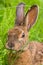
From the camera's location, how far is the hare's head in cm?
993

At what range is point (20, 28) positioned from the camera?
10406 millimetres

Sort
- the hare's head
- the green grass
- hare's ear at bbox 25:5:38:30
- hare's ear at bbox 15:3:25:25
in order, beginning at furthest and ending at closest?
hare's ear at bbox 25:5:38:30 → hare's ear at bbox 15:3:25:25 → the green grass → the hare's head

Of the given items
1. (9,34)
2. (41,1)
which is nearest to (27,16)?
(9,34)

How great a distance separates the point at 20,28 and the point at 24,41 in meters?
0.27

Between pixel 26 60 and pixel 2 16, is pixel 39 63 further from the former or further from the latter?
pixel 2 16

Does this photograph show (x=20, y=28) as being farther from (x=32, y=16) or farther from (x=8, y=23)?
(x=8, y=23)

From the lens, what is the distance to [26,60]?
10.6 meters

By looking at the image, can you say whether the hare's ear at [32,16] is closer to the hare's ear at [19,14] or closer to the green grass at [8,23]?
the hare's ear at [19,14]

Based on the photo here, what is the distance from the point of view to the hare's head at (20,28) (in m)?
9.93

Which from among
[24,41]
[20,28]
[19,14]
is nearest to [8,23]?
[19,14]

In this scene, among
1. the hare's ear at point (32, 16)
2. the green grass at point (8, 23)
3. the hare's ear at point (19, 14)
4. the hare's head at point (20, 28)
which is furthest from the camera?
the hare's ear at point (32, 16)

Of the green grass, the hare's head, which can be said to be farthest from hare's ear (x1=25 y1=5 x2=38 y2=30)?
the green grass

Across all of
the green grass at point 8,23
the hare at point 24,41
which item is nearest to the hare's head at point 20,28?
the hare at point 24,41

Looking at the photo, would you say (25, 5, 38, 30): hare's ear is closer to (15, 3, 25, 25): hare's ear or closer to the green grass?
(15, 3, 25, 25): hare's ear
